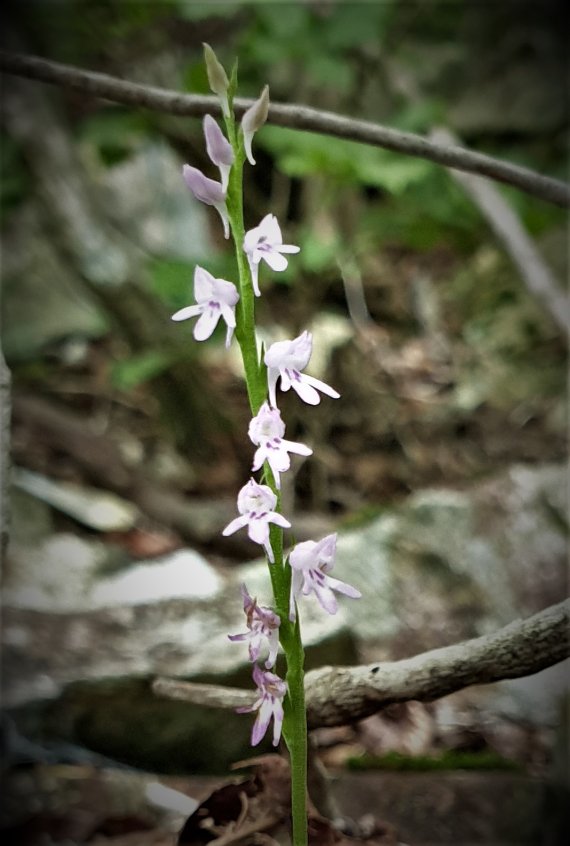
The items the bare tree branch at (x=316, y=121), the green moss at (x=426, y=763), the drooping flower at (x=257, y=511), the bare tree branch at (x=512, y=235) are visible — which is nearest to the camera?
the drooping flower at (x=257, y=511)

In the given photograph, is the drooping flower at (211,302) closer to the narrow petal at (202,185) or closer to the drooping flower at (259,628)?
the narrow petal at (202,185)

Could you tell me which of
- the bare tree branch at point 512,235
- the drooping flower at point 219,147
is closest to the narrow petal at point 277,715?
the drooping flower at point 219,147

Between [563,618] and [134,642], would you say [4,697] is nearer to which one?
[134,642]

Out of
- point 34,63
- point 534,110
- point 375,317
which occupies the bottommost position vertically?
point 34,63

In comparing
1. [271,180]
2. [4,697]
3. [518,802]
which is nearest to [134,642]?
[4,697]

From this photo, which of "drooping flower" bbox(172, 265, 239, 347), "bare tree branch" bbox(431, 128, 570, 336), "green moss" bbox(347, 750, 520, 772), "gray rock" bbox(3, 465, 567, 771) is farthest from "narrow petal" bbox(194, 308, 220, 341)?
"bare tree branch" bbox(431, 128, 570, 336)

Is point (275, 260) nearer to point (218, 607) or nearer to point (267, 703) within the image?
point (267, 703)

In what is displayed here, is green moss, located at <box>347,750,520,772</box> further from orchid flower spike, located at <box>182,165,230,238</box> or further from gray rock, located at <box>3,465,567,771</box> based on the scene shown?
orchid flower spike, located at <box>182,165,230,238</box>
